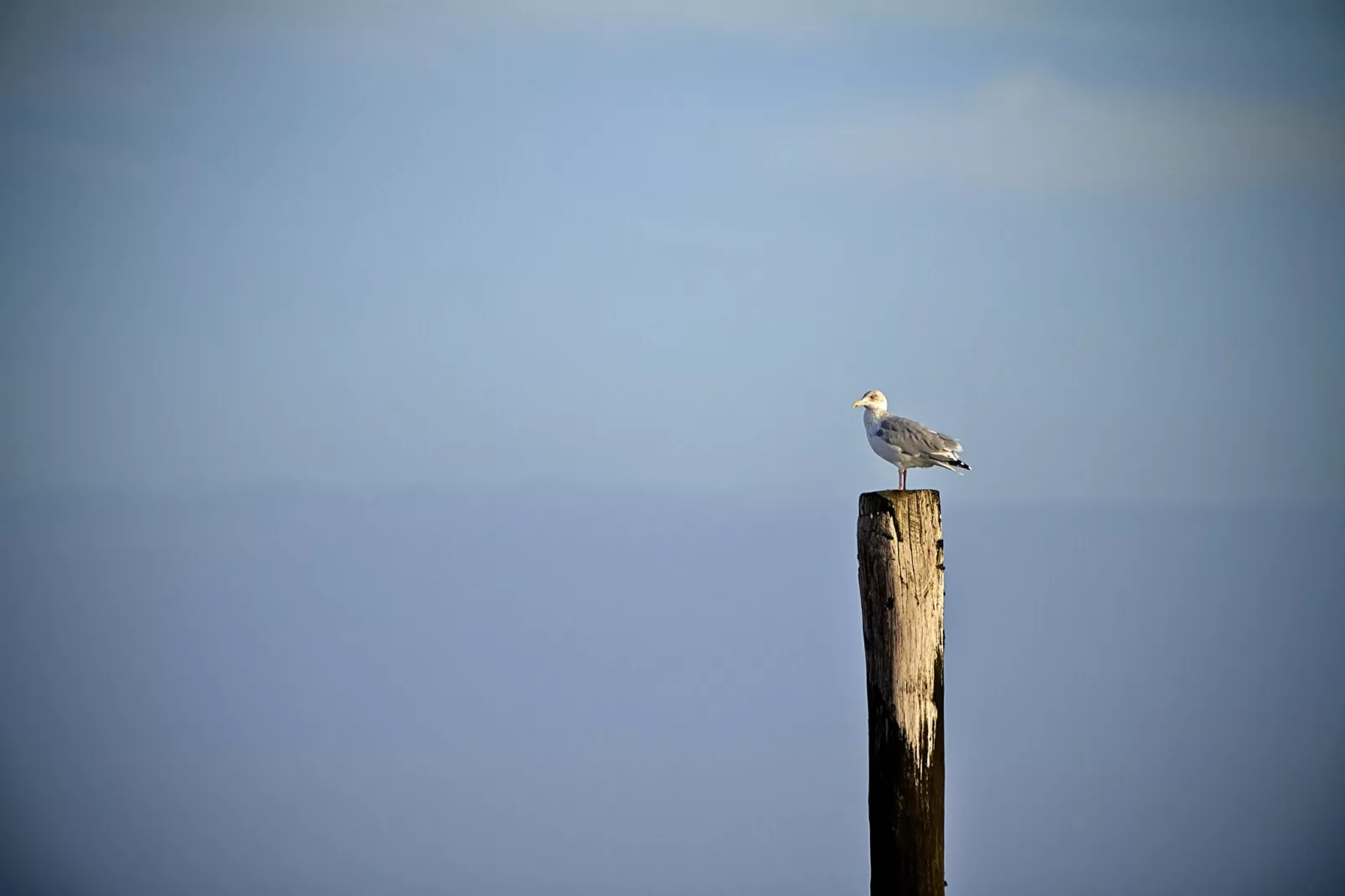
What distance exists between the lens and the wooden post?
26.3 ft

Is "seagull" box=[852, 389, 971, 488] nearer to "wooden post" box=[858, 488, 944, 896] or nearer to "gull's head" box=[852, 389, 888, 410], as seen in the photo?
"gull's head" box=[852, 389, 888, 410]

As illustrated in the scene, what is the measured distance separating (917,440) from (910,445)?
9 centimetres

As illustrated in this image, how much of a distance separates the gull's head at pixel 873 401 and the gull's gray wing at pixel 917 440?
54.9 inches

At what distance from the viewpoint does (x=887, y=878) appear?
8.11m

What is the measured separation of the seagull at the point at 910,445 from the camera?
1218 centimetres

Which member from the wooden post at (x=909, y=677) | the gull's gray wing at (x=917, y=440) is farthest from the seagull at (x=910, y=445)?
the wooden post at (x=909, y=677)

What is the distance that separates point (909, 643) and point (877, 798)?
924mm

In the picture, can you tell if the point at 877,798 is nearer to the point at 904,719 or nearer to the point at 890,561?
the point at 904,719

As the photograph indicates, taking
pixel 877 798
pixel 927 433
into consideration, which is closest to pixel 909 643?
pixel 877 798

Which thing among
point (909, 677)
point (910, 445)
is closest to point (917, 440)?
point (910, 445)

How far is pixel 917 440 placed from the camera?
12.3m

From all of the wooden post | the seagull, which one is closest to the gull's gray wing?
the seagull

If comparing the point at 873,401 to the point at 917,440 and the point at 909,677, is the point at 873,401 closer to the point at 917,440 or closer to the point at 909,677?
the point at 917,440

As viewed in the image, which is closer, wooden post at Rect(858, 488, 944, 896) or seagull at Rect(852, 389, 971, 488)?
wooden post at Rect(858, 488, 944, 896)
